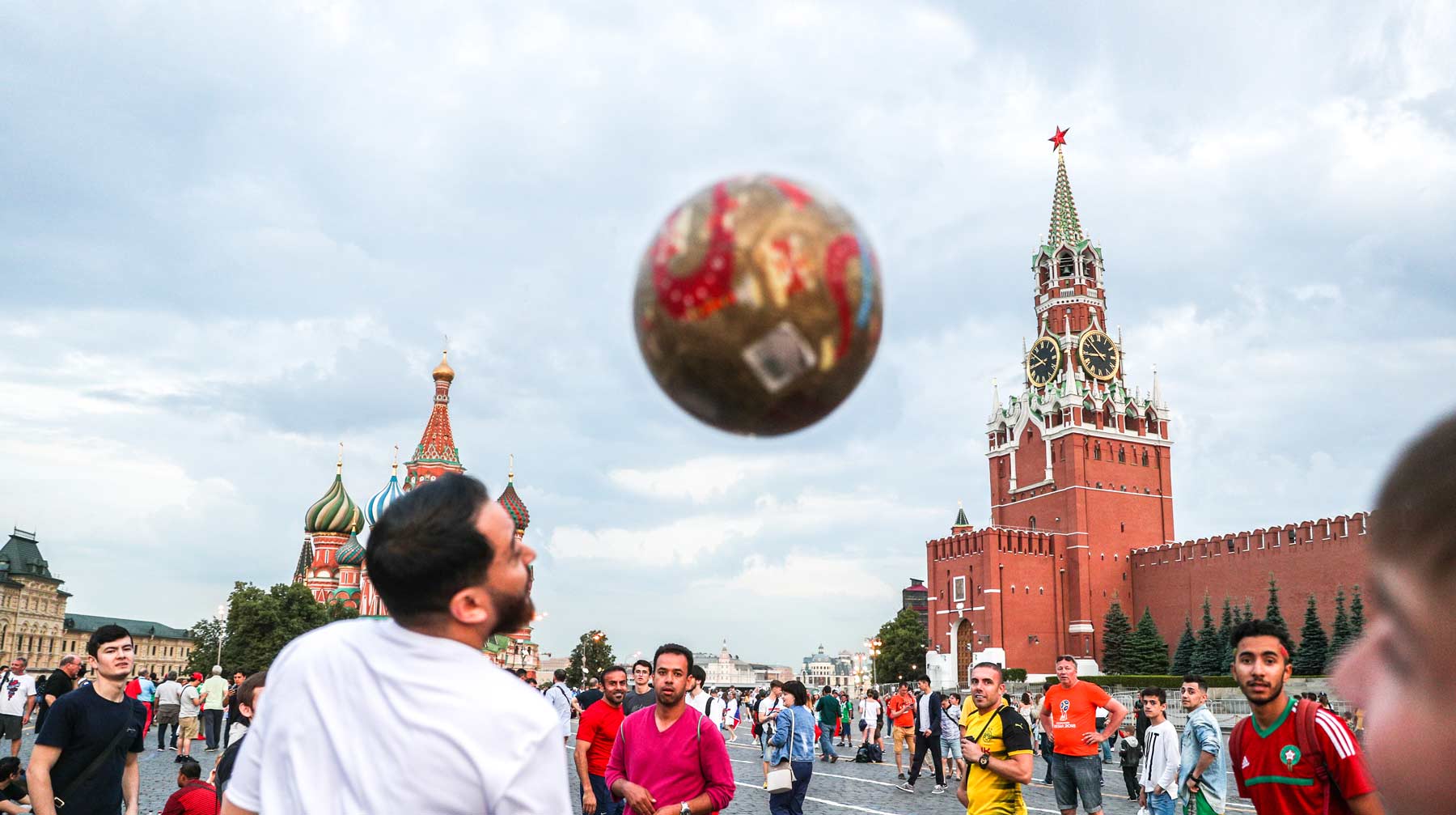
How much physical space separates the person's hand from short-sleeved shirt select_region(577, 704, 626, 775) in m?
2.48

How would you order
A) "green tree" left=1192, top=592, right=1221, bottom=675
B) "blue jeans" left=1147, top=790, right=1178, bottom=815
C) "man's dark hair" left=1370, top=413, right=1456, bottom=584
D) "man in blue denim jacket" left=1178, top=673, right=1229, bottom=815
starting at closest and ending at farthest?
"man's dark hair" left=1370, top=413, right=1456, bottom=584
"man in blue denim jacket" left=1178, top=673, right=1229, bottom=815
"blue jeans" left=1147, top=790, right=1178, bottom=815
"green tree" left=1192, top=592, right=1221, bottom=675

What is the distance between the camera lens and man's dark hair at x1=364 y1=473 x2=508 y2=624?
231 cm

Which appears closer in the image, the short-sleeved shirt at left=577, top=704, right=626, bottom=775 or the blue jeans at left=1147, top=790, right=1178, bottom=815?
the short-sleeved shirt at left=577, top=704, right=626, bottom=775

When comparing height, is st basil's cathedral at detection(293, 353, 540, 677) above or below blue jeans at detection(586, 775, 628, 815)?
above

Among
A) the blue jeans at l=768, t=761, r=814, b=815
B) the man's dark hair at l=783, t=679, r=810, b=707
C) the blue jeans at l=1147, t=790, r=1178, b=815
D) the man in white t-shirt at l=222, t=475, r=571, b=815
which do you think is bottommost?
the blue jeans at l=768, t=761, r=814, b=815

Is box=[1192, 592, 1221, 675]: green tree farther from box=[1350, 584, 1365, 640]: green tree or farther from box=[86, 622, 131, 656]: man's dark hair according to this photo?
box=[86, 622, 131, 656]: man's dark hair

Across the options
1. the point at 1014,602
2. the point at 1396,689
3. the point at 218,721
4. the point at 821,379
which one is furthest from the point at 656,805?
the point at 1014,602

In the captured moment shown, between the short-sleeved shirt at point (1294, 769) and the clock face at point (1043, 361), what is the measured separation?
69.8 meters

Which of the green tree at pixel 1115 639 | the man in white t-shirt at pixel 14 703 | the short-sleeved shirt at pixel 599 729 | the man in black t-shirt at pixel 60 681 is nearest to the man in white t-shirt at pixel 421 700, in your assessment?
the short-sleeved shirt at pixel 599 729

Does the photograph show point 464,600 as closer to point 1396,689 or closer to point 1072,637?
point 1396,689

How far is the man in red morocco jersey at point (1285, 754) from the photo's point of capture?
451 centimetres

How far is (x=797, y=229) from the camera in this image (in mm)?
2094

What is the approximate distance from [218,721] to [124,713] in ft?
47.4

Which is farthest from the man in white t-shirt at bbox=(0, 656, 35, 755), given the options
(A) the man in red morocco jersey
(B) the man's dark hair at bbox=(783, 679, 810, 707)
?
(A) the man in red morocco jersey
